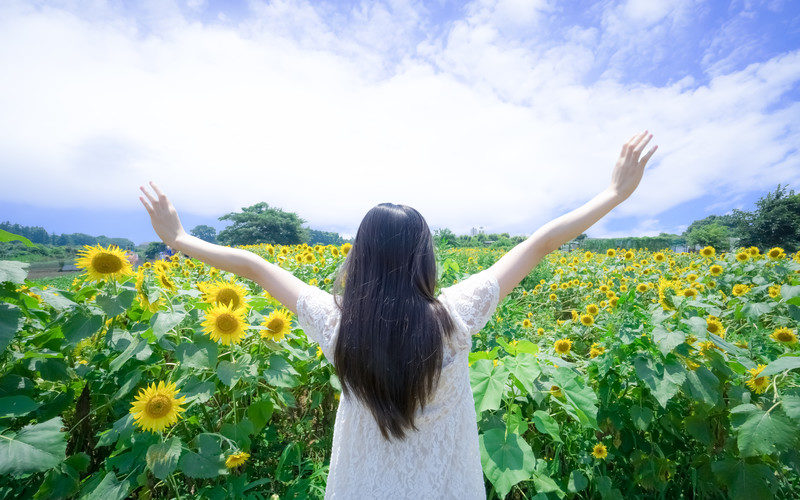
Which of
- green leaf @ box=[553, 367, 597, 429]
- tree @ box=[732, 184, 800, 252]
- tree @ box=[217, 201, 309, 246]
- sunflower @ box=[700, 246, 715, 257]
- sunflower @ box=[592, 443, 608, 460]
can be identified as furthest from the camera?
tree @ box=[217, 201, 309, 246]

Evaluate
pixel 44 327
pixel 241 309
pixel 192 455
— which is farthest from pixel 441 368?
pixel 44 327

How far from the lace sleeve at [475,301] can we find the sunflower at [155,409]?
116 cm

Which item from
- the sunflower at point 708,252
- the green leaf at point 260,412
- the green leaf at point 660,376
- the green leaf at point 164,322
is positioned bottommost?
the green leaf at point 260,412

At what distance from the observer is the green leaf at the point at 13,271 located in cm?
131

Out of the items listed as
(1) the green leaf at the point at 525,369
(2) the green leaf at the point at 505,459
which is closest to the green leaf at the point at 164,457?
(2) the green leaf at the point at 505,459

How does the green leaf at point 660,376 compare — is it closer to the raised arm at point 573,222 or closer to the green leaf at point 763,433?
the green leaf at point 763,433

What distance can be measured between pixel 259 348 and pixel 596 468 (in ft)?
6.20

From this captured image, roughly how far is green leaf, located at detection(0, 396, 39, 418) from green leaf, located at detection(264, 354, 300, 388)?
0.78 m

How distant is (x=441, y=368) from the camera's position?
1.11 m

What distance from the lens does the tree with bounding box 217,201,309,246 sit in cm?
4200

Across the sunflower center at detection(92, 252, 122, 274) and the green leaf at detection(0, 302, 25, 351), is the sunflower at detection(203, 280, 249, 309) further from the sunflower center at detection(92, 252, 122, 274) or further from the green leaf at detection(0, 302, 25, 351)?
the green leaf at detection(0, 302, 25, 351)

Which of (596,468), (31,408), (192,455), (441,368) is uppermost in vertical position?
(441,368)

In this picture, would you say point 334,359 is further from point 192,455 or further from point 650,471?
point 650,471

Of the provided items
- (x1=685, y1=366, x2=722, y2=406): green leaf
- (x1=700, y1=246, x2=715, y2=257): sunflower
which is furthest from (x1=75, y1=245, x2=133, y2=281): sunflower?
(x1=700, y1=246, x2=715, y2=257): sunflower
